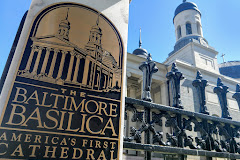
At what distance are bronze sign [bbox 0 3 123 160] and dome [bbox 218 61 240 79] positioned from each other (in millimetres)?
37689

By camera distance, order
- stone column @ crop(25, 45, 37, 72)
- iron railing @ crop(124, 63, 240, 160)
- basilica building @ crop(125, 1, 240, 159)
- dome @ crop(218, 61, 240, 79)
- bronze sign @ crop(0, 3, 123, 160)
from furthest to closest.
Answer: dome @ crop(218, 61, 240, 79) → basilica building @ crop(125, 1, 240, 159) → iron railing @ crop(124, 63, 240, 160) → stone column @ crop(25, 45, 37, 72) → bronze sign @ crop(0, 3, 123, 160)

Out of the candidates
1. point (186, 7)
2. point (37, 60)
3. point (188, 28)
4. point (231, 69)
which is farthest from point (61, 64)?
point (231, 69)

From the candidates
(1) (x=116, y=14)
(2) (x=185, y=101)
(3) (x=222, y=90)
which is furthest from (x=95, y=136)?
(2) (x=185, y=101)

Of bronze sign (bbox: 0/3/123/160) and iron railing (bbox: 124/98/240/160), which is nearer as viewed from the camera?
bronze sign (bbox: 0/3/123/160)

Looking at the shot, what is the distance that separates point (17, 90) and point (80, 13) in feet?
4.61

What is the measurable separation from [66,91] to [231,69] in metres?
39.4

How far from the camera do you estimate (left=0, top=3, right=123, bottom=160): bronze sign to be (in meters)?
1.78

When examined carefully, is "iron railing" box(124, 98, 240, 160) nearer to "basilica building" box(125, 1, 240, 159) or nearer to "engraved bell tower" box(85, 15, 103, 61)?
"engraved bell tower" box(85, 15, 103, 61)

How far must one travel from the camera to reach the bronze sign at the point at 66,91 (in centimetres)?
178

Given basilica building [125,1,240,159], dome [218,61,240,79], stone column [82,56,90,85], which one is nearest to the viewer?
stone column [82,56,90,85]

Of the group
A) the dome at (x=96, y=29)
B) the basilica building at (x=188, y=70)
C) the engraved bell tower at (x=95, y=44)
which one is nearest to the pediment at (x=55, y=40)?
the engraved bell tower at (x=95, y=44)

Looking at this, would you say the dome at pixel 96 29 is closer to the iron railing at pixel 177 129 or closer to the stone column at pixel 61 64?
the stone column at pixel 61 64

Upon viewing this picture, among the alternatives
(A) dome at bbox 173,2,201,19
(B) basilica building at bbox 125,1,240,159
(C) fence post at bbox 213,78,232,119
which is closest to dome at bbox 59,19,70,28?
(C) fence post at bbox 213,78,232,119

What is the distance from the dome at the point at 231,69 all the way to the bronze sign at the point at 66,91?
3769cm
